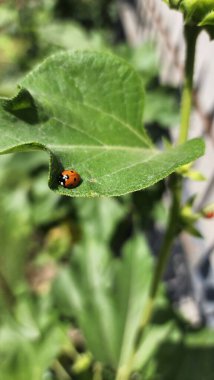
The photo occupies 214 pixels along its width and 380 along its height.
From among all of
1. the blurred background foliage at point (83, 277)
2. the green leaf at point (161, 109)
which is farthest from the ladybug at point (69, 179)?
the green leaf at point (161, 109)

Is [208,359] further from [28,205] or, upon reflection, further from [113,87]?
[28,205]

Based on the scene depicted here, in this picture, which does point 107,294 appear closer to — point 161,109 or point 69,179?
point 161,109

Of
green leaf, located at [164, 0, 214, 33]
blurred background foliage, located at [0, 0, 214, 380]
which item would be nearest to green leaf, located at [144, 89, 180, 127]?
blurred background foliage, located at [0, 0, 214, 380]

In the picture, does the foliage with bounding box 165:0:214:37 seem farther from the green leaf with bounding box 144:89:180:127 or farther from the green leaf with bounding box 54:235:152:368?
the green leaf with bounding box 144:89:180:127

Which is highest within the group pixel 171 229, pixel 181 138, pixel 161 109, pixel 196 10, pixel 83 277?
pixel 196 10

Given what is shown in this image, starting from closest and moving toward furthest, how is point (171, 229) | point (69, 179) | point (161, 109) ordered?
point (69, 179), point (171, 229), point (161, 109)

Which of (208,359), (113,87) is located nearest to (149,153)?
(113,87)

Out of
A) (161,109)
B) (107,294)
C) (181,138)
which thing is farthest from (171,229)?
(161,109)

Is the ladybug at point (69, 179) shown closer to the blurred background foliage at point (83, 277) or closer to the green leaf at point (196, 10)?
the green leaf at point (196, 10)
